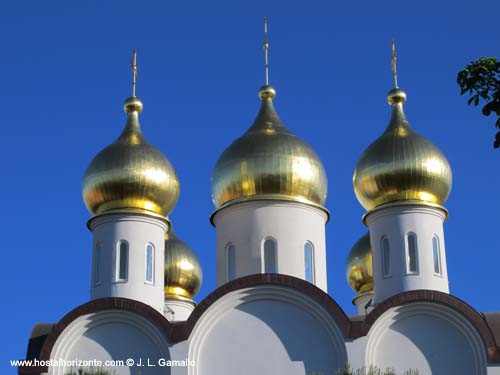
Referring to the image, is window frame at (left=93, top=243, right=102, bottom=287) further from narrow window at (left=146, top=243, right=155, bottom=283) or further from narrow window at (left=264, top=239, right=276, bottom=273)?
narrow window at (left=264, top=239, right=276, bottom=273)

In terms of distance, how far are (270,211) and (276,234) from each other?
44cm

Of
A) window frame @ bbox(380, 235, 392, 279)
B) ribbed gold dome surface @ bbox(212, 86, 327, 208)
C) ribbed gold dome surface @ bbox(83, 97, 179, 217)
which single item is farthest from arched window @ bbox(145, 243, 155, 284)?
window frame @ bbox(380, 235, 392, 279)

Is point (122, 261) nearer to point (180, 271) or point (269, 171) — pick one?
point (269, 171)

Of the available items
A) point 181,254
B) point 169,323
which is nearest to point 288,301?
point 169,323

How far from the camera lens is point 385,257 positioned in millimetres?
16672

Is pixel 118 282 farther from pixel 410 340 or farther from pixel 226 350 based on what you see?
pixel 410 340

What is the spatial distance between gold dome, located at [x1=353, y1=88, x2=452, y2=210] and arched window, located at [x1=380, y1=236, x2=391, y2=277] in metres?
0.74

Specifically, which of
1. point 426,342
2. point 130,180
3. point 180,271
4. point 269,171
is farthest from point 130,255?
point 426,342

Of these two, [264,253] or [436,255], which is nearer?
[436,255]

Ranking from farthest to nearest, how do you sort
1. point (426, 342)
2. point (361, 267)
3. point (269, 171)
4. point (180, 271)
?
point (180, 271), point (361, 267), point (269, 171), point (426, 342)

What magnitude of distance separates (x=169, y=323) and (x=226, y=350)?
1029mm

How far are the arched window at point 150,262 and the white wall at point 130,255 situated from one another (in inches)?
2.2

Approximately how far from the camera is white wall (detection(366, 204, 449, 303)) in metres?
16.3

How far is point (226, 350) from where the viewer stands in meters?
15.2
